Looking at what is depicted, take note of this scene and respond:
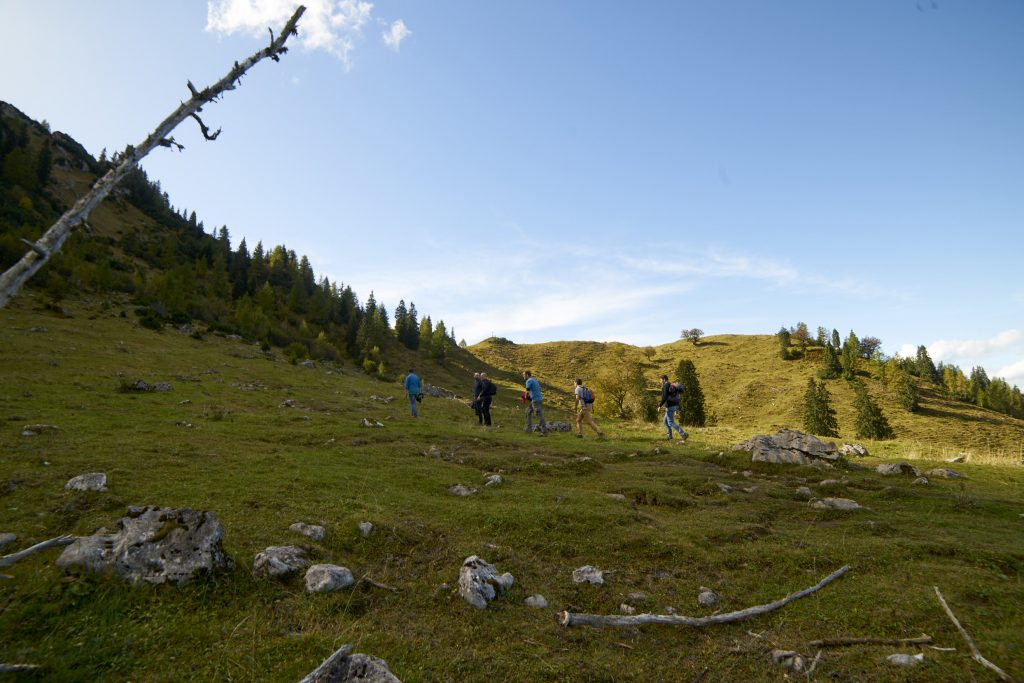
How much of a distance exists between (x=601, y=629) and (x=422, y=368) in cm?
10336

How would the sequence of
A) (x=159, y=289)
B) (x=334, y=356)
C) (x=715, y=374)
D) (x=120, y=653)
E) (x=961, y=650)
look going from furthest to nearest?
(x=715, y=374) < (x=334, y=356) < (x=159, y=289) < (x=961, y=650) < (x=120, y=653)

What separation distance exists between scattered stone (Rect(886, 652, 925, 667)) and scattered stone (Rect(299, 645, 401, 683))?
535cm

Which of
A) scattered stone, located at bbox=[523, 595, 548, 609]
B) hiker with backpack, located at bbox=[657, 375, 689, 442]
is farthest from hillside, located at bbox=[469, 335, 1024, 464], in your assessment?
scattered stone, located at bbox=[523, 595, 548, 609]

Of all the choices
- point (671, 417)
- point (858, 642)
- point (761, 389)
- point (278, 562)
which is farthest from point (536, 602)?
point (761, 389)

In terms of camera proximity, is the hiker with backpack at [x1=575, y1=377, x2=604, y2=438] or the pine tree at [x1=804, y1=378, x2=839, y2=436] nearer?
the hiker with backpack at [x1=575, y1=377, x2=604, y2=438]

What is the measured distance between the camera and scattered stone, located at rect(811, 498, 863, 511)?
1076 cm

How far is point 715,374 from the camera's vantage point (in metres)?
128

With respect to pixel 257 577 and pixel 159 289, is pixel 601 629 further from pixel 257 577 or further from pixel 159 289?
pixel 159 289

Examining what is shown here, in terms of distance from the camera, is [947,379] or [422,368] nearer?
[422,368]

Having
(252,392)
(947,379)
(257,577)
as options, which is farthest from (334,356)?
(947,379)

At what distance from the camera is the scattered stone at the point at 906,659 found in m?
4.96

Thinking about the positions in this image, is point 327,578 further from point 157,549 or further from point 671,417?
point 671,417

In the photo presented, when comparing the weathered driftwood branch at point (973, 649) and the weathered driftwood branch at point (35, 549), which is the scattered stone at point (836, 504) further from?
the weathered driftwood branch at point (35, 549)

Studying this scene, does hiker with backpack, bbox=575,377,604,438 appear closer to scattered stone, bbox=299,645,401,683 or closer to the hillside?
the hillside
